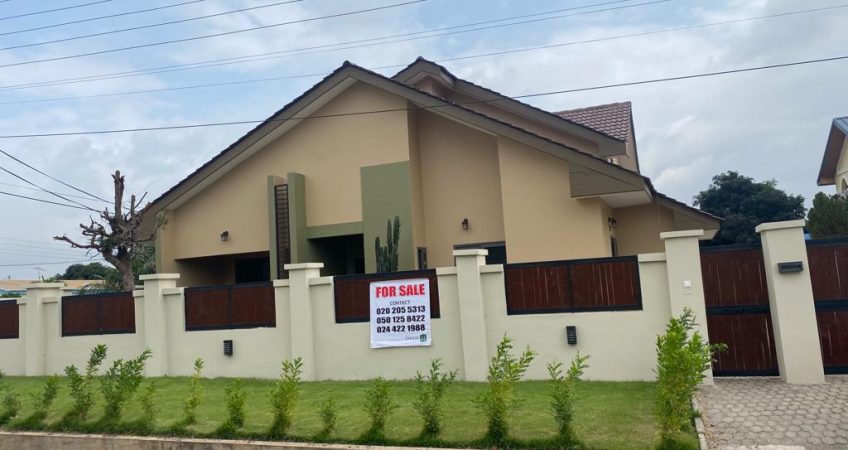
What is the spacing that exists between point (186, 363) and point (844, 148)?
26.3 metres

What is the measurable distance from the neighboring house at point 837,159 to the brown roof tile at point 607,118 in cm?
1122

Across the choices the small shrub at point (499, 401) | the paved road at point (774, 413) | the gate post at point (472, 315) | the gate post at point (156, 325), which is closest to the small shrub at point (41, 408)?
the gate post at point (156, 325)

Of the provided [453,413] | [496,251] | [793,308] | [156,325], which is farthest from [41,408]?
[793,308]

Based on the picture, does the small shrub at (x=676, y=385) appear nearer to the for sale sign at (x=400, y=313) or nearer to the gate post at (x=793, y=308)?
the gate post at (x=793, y=308)

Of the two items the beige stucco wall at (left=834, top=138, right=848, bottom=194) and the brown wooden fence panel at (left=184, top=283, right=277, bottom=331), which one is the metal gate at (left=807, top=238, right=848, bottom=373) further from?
the beige stucco wall at (left=834, top=138, right=848, bottom=194)

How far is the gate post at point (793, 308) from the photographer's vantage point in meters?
8.65

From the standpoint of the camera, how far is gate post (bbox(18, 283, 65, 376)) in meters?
A: 13.5

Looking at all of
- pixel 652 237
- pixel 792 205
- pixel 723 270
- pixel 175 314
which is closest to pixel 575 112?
pixel 652 237

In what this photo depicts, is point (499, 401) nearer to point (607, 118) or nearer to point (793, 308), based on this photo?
point (793, 308)

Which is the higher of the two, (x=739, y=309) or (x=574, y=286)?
(x=574, y=286)

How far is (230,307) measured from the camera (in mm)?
11820

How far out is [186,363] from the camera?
1203 cm

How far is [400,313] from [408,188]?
488cm

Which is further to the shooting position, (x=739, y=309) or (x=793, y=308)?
(x=739, y=309)
